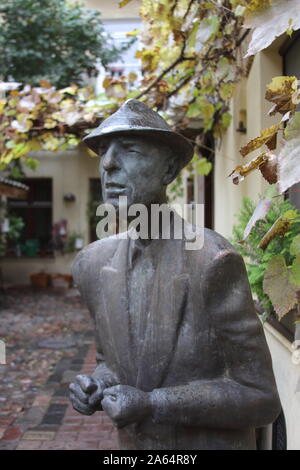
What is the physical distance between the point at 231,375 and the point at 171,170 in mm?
640

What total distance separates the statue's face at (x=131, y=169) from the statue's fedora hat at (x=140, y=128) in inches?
1.4

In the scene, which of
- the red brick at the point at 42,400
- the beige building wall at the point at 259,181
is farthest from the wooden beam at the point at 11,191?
the beige building wall at the point at 259,181

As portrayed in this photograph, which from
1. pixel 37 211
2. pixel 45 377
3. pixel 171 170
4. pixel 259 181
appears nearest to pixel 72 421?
pixel 45 377

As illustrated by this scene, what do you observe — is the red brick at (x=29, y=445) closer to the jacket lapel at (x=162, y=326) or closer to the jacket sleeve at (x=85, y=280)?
the jacket sleeve at (x=85, y=280)

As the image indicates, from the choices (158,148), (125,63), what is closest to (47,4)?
(125,63)

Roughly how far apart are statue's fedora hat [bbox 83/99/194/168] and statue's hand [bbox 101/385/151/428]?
709 mm

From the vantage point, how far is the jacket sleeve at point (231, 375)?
133cm

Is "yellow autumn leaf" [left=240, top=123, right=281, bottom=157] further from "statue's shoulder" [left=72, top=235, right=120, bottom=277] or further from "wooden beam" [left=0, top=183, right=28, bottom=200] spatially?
"wooden beam" [left=0, top=183, right=28, bottom=200]

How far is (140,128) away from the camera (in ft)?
4.41

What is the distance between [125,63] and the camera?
11.6 m

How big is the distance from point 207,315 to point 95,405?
422 millimetres

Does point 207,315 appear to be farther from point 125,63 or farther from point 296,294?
point 125,63

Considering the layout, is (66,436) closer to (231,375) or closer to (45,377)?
(45,377)

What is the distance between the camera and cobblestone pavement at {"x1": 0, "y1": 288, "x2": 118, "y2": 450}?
403cm
